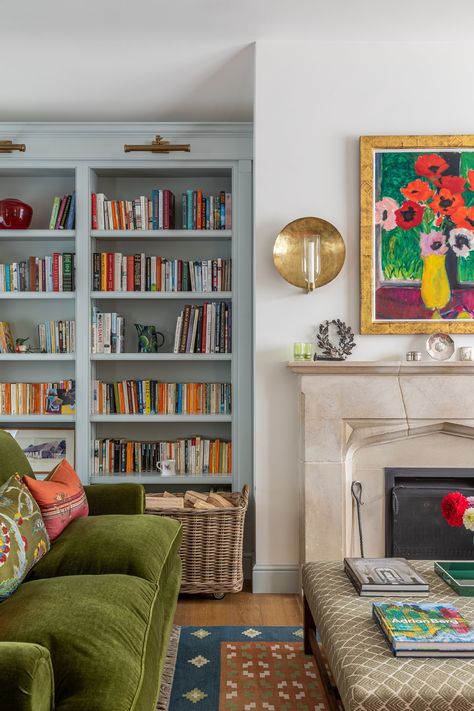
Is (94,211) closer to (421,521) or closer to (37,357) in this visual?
(37,357)

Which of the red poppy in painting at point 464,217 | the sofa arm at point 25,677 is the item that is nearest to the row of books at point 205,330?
the red poppy in painting at point 464,217

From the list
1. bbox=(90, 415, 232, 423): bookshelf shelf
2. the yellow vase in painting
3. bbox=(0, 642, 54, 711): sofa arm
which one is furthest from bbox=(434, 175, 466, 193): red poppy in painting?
bbox=(0, 642, 54, 711): sofa arm

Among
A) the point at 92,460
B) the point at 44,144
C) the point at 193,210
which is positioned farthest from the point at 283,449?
the point at 44,144

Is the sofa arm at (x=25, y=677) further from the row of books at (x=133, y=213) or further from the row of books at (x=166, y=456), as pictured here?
the row of books at (x=133, y=213)

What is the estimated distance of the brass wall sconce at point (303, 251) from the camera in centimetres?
335

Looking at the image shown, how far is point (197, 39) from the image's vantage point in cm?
326

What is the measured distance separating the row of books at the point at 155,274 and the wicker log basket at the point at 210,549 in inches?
55.8

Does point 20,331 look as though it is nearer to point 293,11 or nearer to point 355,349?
point 355,349

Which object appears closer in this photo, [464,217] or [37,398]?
[464,217]

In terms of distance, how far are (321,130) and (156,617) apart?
247 centimetres

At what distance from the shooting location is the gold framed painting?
3.36m

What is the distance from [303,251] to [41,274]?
69.3 inches

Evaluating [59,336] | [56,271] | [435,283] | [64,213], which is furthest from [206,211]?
[435,283]

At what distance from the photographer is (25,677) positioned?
131 centimetres
